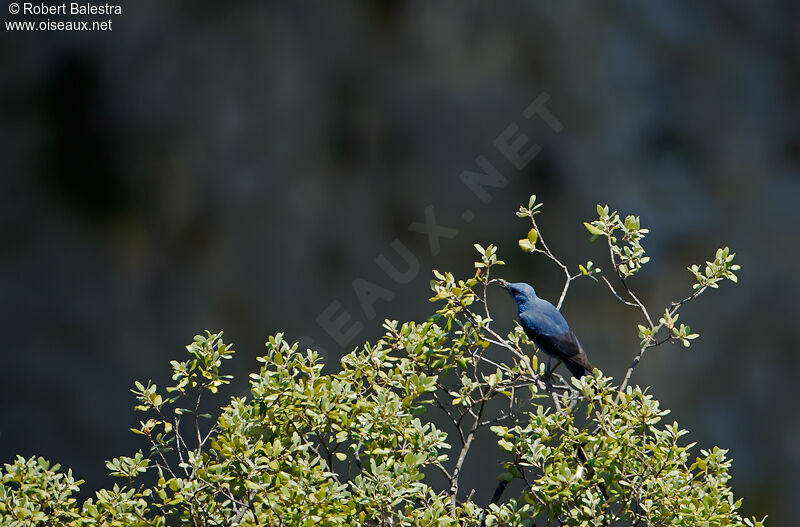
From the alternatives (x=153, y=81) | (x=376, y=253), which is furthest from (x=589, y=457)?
(x=153, y=81)

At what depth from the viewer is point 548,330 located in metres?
2.45

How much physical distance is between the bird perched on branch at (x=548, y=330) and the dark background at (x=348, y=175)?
1.64 m

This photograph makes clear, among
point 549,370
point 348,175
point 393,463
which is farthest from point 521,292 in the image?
point 348,175

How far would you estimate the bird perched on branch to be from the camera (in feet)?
8.07

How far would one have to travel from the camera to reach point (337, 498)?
2.07 m

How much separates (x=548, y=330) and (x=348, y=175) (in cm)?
197

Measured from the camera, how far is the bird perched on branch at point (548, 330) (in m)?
2.46

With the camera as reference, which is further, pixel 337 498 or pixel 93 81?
pixel 93 81

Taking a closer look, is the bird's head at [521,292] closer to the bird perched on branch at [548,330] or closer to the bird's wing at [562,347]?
the bird perched on branch at [548,330]

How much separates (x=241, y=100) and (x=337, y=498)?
254 centimetres

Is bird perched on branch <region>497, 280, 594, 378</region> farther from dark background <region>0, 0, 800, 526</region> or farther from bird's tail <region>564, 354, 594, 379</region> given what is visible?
dark background <region>0, 0, 800, 526</region>

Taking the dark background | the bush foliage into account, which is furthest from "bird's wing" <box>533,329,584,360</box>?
the dark background

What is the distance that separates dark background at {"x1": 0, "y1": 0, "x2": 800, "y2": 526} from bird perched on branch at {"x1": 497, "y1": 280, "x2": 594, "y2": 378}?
1.64 meters

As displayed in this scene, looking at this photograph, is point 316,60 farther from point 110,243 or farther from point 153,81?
point 110,243
